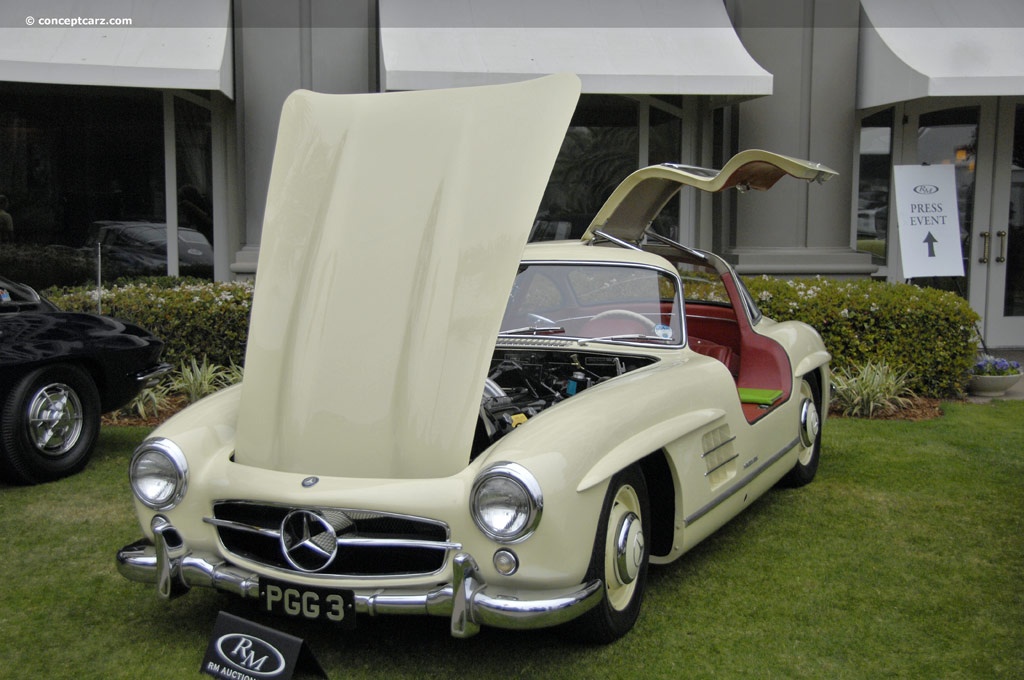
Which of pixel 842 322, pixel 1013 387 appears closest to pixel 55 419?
pixel 842 322

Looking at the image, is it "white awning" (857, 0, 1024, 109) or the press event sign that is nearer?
the press event sign

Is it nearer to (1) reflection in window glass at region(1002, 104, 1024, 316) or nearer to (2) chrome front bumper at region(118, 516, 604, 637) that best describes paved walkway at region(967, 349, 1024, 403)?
(1) reflection in window glass at region(1002, 104, 1024, 316)

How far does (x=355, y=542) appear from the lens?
303 cm

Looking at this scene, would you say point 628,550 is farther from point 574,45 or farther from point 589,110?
point 589,110

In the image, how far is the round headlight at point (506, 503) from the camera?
2902 millimetres

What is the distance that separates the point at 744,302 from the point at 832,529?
135cm

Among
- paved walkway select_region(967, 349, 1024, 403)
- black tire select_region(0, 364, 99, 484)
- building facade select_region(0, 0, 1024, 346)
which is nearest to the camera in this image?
black tire select_region(0, 364, 99, 484)

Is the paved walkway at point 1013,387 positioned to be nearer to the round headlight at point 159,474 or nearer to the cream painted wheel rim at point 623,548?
the cream painted wheel rim at point 623,548

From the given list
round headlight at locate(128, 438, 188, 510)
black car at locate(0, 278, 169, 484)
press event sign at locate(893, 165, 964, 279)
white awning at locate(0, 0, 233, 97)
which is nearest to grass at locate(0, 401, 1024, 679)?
black car at locate(0, 278, 169, 484)

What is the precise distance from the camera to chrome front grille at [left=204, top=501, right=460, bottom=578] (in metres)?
3.02

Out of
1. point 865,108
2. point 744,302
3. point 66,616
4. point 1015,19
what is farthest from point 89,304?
point 1015,19

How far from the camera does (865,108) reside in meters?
10.0

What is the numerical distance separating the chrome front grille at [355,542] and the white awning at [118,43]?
257 inches

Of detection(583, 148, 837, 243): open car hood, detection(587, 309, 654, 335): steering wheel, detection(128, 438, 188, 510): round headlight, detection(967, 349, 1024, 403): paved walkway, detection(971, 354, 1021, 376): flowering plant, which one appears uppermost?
detection(583, 148, 837, 243): open car hood
